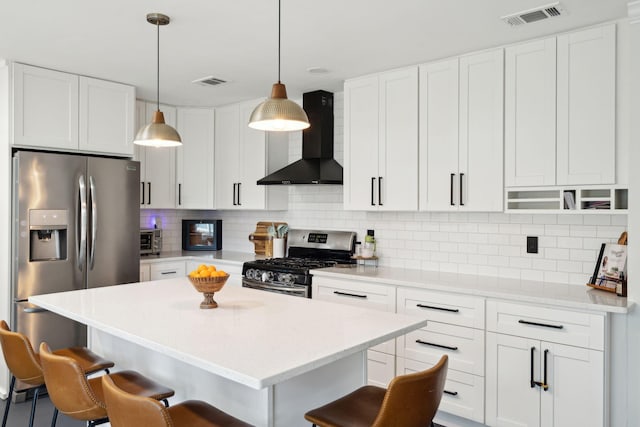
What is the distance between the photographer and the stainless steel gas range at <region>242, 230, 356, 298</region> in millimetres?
4078

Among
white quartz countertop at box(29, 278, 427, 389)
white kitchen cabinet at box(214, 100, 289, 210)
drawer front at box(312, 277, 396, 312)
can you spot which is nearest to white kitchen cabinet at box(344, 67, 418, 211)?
drawer front at box(312, 277, 396, 312)

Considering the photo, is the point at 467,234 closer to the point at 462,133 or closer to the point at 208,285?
the point at 462,133

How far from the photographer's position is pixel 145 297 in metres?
2.84

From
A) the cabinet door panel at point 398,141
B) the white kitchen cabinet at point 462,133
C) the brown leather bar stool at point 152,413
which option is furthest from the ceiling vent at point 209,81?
the brown leather bar stool at point 152,413

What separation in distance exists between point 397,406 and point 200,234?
4295 mm

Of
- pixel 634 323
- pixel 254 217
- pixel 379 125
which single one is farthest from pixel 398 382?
pixel 254 217

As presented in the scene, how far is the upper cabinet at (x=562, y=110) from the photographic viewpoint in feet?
9.59

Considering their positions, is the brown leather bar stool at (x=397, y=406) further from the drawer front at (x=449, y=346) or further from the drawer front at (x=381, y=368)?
the drawer front at (x=381, y=368)

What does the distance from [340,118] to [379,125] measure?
727 millimetres

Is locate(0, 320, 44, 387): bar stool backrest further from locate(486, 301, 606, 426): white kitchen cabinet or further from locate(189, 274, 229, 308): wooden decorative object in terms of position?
locate(486, 301, 606, 426): white kitchen cabinet

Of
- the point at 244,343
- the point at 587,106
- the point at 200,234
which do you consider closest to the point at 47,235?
the point at 200,234

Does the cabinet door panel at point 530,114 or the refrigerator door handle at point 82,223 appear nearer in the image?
the cabinet door panel at point 530,114

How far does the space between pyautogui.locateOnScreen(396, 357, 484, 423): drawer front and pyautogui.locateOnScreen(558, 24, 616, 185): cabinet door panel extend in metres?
1.38

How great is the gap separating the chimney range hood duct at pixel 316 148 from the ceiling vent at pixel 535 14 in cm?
195
